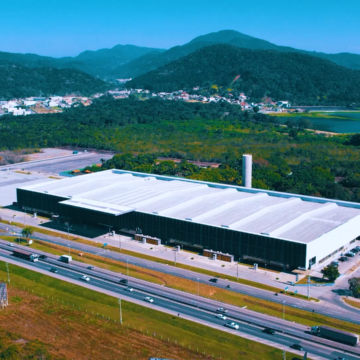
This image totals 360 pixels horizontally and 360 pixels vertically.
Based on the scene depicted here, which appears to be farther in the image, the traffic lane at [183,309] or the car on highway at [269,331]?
the car on highway at [269,331]

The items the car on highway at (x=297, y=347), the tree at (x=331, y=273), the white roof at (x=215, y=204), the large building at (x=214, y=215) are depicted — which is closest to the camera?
the car on highway at (x=297, y=347)

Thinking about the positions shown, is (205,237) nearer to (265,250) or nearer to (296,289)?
(265,250)

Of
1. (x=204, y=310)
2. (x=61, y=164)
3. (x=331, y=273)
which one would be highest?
(x=61, y=164)

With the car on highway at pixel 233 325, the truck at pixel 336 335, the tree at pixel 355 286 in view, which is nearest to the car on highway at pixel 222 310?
the car on highway at pixel 233 325

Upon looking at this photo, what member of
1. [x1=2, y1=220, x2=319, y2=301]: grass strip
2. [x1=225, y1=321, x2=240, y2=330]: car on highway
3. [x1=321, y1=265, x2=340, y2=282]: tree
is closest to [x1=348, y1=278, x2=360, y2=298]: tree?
[x1=321, y1=265, x2=340, y2=282]: tree

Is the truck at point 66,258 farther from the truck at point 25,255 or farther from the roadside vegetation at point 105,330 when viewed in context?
the roadside vegetation at point 105,330

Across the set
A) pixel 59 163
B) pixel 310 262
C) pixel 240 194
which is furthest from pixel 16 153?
pixel 310 262

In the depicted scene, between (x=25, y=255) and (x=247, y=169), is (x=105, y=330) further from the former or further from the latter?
(x=247, y=169)

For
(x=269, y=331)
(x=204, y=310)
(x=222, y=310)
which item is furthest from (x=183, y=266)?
(x=269, y=331)
